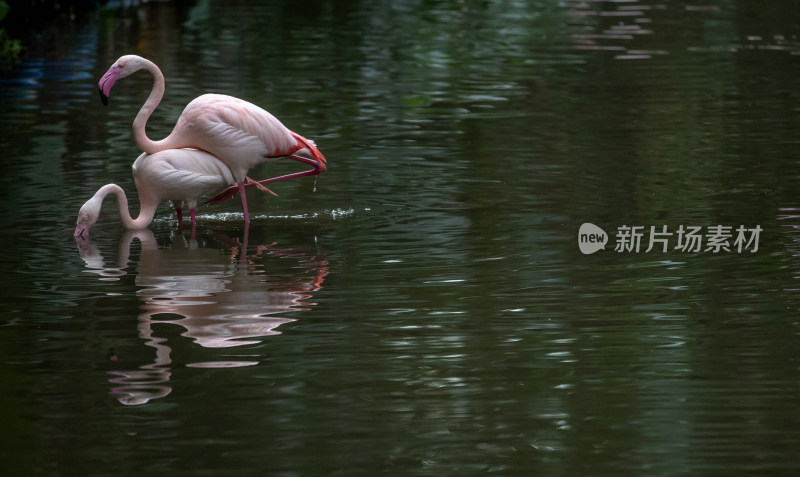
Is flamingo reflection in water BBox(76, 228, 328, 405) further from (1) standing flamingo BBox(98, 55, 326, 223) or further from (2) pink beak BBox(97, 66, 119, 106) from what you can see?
(2) pink beak BBox(97, 66, 119, 106)

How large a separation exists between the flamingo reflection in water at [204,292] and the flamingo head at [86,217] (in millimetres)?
81

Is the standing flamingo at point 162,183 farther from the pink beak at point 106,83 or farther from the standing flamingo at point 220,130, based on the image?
the pink beak at point 106,83

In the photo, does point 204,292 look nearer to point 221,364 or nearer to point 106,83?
point 221,364

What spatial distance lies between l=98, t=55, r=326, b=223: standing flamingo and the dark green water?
0.50 meters

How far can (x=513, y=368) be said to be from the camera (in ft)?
19.4

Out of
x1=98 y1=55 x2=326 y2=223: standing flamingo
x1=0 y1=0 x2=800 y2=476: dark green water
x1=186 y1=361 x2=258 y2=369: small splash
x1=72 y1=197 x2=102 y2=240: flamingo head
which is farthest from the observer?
x1=98 y1=55 x2=326 y2=223: standing flamingo

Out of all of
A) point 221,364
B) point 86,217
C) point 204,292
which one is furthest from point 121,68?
point 221,364

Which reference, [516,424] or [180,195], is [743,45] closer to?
[180,195]

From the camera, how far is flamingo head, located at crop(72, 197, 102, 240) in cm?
898

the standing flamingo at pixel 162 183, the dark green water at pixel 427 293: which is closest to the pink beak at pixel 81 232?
the standing flamingo at pixel 162 183

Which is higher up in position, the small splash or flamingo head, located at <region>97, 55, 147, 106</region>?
flamingo head, located at <region>97, 55, 147, 106</region>

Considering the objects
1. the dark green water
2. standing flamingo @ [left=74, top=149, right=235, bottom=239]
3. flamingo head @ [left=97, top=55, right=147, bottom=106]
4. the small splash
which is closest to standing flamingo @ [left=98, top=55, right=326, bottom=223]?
flamingo head @ [left=97, top=55, right=147, bottom=106]

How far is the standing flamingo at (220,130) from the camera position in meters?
9.27

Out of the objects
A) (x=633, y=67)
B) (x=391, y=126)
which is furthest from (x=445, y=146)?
(x=633, y=67)
